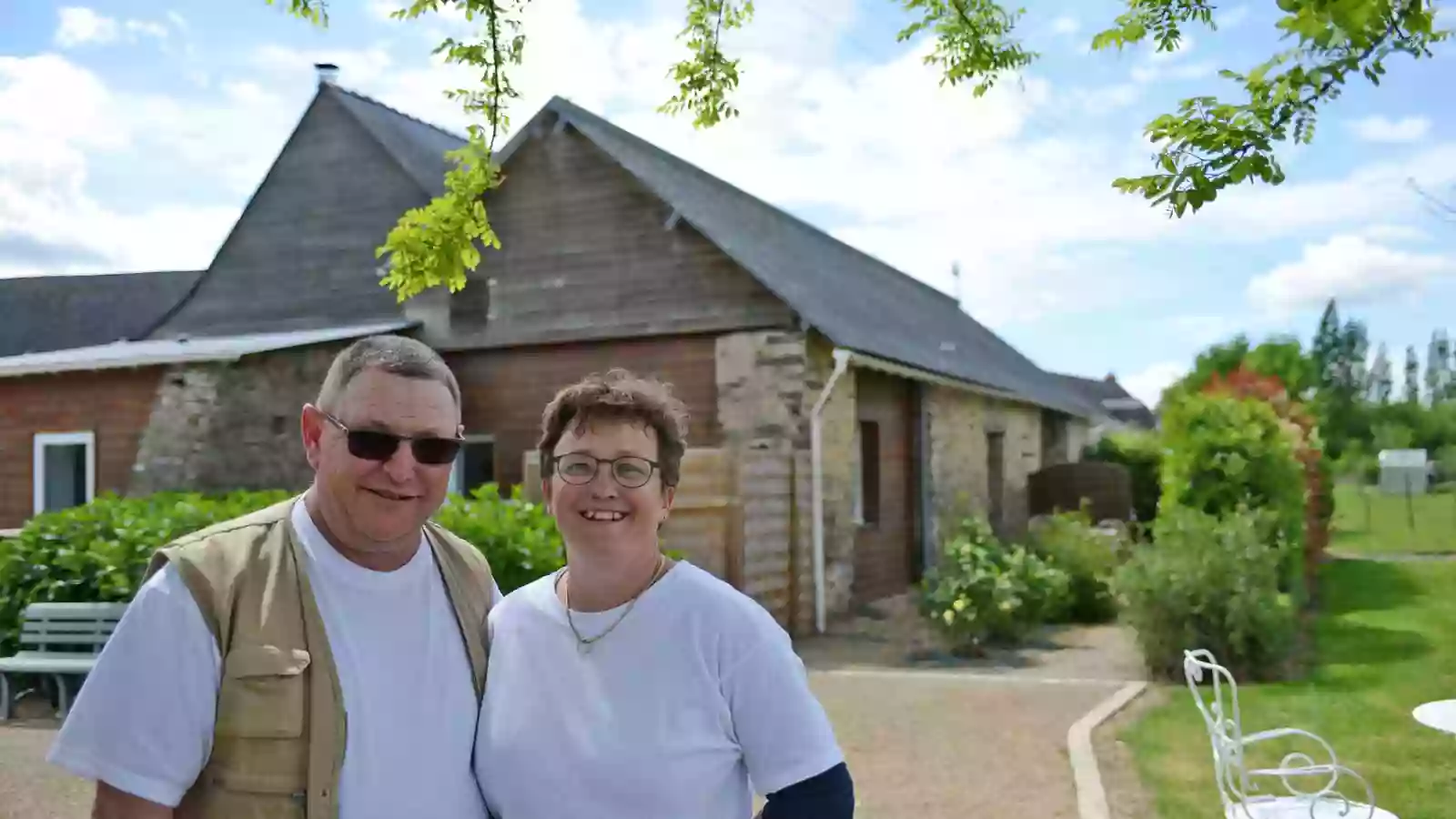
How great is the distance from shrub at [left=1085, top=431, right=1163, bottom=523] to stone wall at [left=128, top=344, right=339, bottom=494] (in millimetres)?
15711

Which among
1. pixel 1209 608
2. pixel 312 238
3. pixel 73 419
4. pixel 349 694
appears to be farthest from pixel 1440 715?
pixel 312 238

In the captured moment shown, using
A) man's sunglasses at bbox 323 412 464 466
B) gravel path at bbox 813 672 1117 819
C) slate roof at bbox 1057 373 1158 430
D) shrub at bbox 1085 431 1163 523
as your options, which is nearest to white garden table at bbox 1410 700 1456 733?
gravel path at bbox 813 672 1117 819

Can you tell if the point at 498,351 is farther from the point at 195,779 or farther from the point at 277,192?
the point at 195,779

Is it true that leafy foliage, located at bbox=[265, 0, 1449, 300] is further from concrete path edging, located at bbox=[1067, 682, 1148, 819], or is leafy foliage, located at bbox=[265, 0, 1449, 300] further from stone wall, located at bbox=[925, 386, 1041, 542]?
stone wall, located at bbox=[925, 386, 1041, 542]

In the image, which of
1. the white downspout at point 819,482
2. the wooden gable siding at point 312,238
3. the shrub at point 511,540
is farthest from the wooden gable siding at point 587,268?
the shrub at point 511,540

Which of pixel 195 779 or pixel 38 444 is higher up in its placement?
pixel 38 444

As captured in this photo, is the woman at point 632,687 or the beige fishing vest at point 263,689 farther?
the woman at point 632,687

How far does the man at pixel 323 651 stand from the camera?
1.98 meters

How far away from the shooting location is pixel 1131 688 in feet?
27.9

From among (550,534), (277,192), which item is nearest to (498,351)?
(550,534)

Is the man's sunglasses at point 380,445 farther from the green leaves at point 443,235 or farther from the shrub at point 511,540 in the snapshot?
the shrub at point 511,540

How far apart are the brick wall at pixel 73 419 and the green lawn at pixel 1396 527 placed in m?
17.6

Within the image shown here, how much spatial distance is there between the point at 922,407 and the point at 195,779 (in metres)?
13.6

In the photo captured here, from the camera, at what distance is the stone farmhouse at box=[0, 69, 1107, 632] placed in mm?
12023
